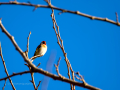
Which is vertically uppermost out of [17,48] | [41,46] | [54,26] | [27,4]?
[41,46]

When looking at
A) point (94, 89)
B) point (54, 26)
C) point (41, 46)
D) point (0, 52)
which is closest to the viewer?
point (94, 89)

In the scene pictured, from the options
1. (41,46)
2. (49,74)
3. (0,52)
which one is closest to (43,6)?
(49,74)

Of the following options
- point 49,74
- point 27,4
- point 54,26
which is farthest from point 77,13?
point 54,26

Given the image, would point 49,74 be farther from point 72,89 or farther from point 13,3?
point 72,89

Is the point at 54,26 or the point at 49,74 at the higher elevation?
the point at 54,26

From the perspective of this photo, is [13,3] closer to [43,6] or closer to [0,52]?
[43,6]

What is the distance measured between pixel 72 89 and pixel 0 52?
5.15ft

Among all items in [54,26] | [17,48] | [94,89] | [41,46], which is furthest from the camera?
[41,46]

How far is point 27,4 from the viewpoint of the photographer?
166cm

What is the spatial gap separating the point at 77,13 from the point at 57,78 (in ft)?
2.21

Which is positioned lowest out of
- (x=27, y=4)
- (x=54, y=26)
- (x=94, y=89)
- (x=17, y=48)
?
(x=94, y=89)

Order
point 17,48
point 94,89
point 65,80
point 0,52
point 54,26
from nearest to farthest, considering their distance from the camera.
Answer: point 94,89
point 65,80
point 17,48
point 0,52
point 54,26

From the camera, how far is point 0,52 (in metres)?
2.79

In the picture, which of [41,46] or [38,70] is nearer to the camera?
[38,70]
